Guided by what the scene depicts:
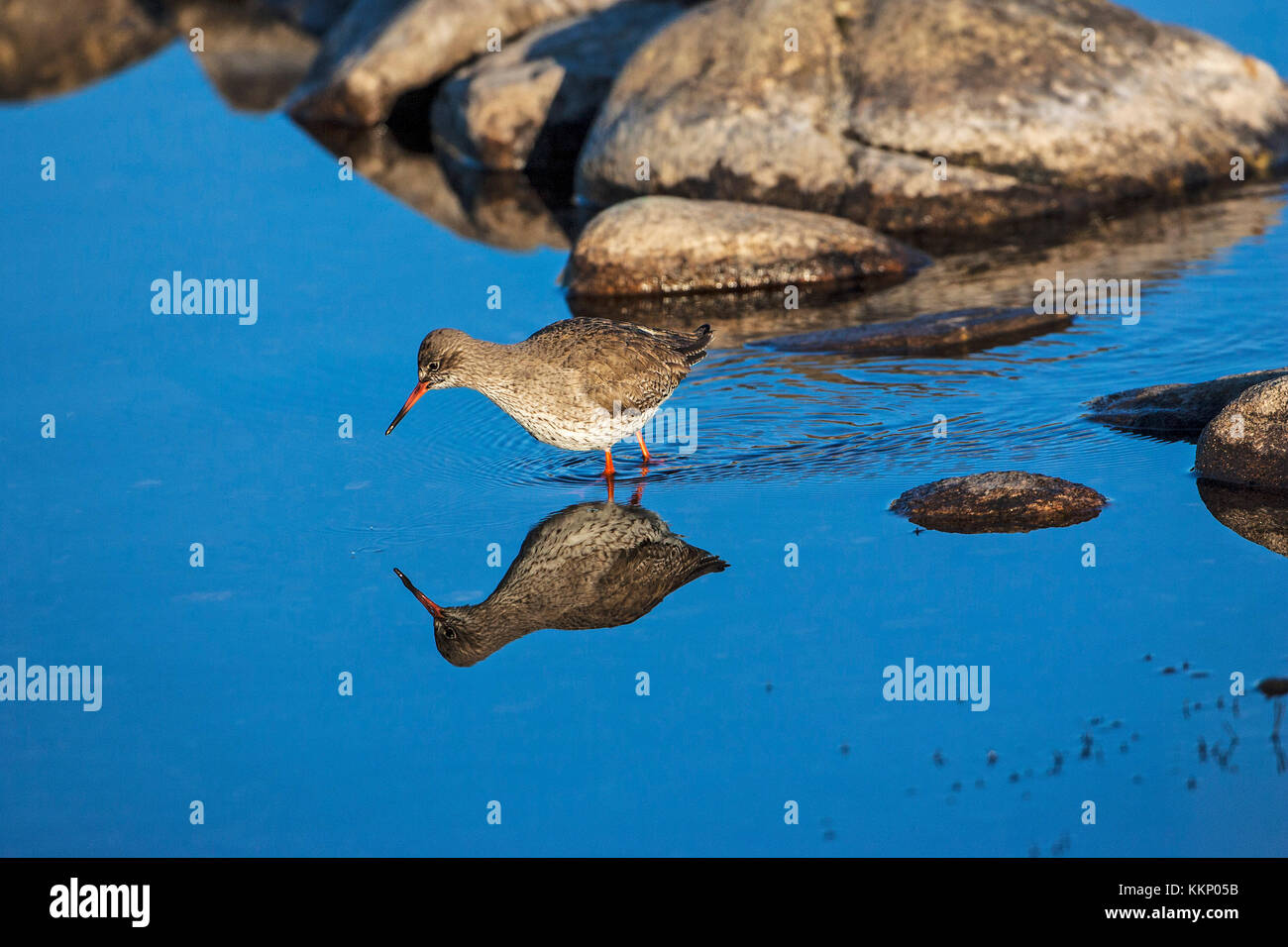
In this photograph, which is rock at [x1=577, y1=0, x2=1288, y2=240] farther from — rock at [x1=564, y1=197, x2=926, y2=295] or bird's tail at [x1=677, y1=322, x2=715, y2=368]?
bird's tail at [x1=677, y1=322, x2=715, y2=368]

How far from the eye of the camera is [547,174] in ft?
69.2

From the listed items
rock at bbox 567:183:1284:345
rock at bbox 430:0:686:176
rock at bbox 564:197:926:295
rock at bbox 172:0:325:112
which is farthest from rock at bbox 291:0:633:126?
rock at bbox 567:183:1284:345

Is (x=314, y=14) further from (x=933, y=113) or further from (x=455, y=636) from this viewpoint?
(x=455, y=636)

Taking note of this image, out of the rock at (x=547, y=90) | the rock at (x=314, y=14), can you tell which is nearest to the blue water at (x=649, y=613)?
the rock at (x=547, y=90)

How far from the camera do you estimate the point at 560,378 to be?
34.8 ft

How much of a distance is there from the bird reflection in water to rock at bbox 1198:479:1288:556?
10.9 ft

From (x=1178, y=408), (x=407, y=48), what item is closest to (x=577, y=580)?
(x=1178, y=408)

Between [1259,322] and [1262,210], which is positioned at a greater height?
[1262,210]

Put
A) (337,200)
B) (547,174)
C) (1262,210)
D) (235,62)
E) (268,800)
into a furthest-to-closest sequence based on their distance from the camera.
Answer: (235,62)
(547,174)
(337,200)
(1262,210)
(268,800)

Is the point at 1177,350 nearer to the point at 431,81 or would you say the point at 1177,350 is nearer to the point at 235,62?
the point at 431,81

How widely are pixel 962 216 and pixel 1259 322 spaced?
4.68 m

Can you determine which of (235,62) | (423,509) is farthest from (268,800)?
(235,62)

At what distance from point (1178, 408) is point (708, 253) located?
5975 millimetres

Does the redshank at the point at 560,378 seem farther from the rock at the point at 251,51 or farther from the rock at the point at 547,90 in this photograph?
the rock at the point at 251,51
